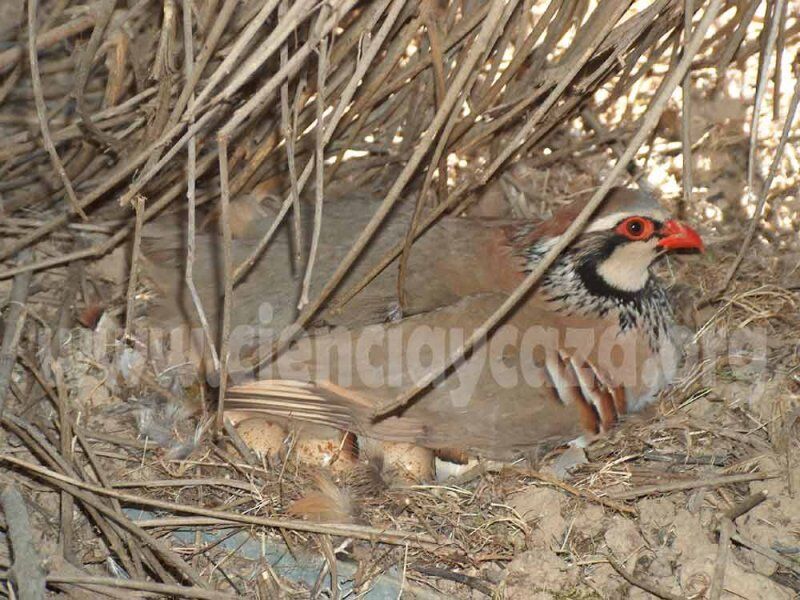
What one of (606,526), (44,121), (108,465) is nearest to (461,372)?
(606,526)

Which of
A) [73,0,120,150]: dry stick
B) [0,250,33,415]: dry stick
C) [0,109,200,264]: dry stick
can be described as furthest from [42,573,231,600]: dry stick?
[73,0,120,150]: dry stick

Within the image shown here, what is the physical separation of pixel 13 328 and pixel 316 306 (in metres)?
1.04

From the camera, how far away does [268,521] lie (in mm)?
2377

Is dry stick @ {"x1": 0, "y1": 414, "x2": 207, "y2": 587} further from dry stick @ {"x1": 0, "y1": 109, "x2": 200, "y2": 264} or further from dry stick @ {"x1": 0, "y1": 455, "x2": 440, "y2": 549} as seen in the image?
dry stick @ {"x1": 0, "y1": 109, "x2": 200, "y2": 264}

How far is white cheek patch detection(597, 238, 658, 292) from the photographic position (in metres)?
2.95

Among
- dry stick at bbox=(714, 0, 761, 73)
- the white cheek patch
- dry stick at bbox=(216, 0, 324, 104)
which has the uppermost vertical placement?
dry stick at bbox=(714, 0, 761, 73)

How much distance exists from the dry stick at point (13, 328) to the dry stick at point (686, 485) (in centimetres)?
160

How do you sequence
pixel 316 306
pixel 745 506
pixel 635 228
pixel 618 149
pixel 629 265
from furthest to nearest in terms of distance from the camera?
pixel 618 149, pixel 629 265, pixel 635 228, pixel 745 506, pixel 316 306

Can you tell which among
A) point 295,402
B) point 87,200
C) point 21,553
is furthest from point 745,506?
point 87,200

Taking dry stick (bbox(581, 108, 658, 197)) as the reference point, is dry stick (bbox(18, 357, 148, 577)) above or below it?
below

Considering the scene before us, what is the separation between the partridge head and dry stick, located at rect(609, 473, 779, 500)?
0.98 ft

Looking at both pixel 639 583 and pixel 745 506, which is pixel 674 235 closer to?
pixel 745 506

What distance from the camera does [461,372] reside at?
2660 millimetres

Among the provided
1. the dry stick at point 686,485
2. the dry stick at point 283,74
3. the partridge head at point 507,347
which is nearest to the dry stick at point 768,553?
the dry stick at point 686,485
